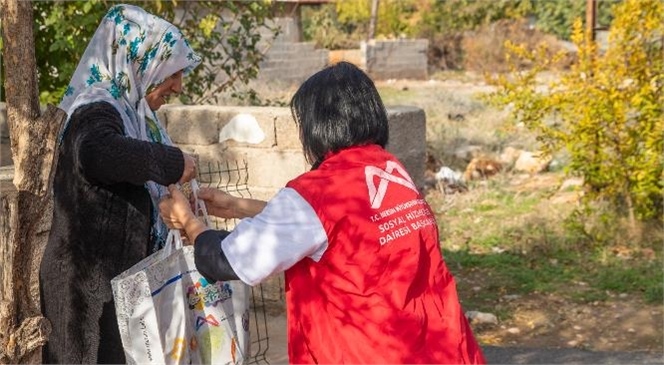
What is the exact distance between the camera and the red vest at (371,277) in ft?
7.75

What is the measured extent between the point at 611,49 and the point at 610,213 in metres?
1.18

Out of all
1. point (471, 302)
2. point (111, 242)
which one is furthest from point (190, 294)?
point (471, 302)

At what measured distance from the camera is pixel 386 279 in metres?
2.37

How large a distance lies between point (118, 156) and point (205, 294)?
446 mm

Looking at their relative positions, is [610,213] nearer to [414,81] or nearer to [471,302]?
[471,302]

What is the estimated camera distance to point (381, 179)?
244 cm

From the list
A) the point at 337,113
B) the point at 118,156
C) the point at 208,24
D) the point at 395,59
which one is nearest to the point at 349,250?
the point at 337,113

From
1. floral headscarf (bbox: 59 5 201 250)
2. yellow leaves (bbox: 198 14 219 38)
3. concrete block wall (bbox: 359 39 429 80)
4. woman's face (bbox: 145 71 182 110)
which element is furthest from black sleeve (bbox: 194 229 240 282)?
Answer: concrete block wall (bbox: 359 39 429 80)

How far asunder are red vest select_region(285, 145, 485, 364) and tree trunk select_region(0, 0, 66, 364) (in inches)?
30.9

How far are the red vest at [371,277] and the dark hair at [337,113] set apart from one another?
4cm

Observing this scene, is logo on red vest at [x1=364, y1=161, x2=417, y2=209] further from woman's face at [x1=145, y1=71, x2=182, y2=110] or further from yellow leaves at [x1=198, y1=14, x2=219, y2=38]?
yellow leaves at [x1=198, y1=14, x2=219, y2=38]

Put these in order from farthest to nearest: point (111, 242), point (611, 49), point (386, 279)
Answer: point (611, 49)
point (111, 242)
point (386, 279)

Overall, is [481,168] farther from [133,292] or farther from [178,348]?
[133,292]

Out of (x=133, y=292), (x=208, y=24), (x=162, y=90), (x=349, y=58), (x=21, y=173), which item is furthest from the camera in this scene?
(x=349, y=58)
